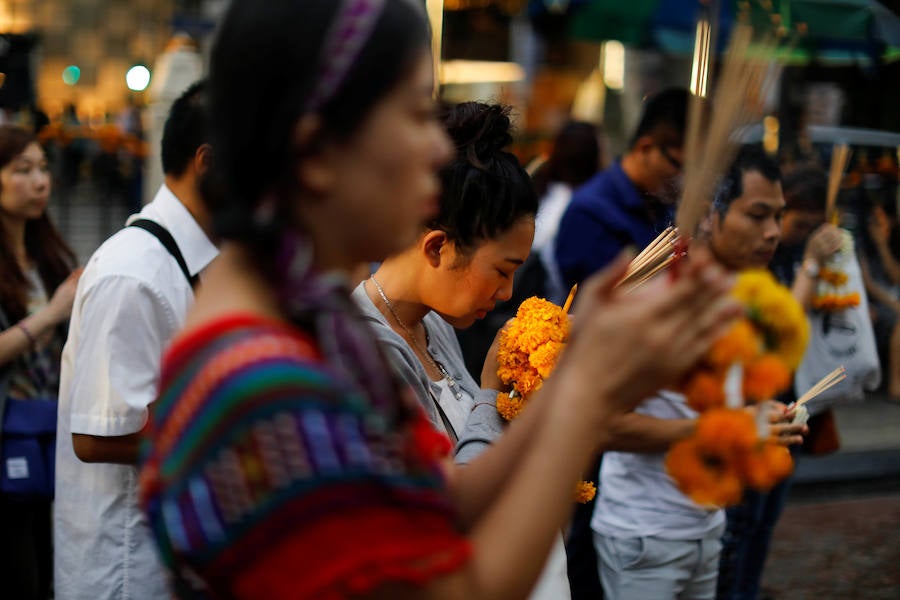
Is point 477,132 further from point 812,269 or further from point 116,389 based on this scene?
point 812,269

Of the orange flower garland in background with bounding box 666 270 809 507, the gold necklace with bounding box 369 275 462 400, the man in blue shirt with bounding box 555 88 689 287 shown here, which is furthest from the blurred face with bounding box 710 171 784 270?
the orange flower garland in background with bounding box 666 270 809 507

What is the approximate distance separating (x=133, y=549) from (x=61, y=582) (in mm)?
278

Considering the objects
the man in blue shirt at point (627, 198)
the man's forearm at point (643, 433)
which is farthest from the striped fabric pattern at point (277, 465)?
the man in blue shirt at point (627, 198)

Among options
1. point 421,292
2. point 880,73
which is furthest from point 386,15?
point 880,73

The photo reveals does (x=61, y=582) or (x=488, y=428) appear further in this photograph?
(x=61, y=582)

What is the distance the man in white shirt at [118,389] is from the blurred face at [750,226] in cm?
166


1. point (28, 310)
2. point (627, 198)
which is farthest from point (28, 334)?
point (627, 198)

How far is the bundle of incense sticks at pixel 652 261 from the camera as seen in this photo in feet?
6.84

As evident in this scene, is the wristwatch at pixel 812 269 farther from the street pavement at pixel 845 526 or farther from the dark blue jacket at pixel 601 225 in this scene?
the street pavement at pixel 845 526

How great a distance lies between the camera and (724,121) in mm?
1411

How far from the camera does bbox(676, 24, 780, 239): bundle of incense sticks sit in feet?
4.65

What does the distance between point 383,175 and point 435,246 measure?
1.34 metres

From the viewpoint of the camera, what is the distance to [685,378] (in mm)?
1332

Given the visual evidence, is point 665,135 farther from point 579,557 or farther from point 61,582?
point 61,582
